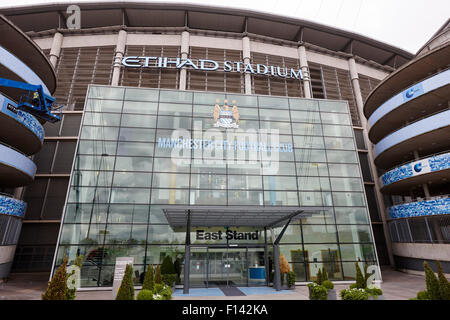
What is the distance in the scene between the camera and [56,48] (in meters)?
35.9

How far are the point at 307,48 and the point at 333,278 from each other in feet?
112

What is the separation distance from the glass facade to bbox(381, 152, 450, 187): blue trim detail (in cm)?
515

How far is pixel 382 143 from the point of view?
2895cm

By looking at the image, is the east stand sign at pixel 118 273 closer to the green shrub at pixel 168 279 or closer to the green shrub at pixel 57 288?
the green shrub at pixel 168 279

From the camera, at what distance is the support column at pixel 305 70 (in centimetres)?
3609

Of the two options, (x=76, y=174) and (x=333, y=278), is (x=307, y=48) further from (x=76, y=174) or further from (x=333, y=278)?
(x=76, y=174)

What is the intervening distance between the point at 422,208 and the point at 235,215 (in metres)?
19.2

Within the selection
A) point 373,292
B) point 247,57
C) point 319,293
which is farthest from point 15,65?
point 373,292

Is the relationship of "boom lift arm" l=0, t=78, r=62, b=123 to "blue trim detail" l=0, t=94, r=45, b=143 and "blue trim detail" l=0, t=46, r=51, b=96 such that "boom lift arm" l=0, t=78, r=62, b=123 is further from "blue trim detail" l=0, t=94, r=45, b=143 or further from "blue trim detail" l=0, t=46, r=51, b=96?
"blue trim detail" l=0, t=46, r=51, b=96

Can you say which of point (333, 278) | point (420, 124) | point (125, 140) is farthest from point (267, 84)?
point (333, 278)

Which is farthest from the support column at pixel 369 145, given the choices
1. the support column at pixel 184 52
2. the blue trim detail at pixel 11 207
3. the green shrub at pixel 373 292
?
the blue trim detail at pixel 11 207

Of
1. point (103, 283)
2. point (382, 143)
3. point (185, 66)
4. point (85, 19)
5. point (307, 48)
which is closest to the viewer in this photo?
point (103, 283)

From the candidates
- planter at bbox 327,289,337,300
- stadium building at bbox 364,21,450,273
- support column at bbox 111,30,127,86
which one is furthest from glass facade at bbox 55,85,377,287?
support column at bbox 111,30,127,86

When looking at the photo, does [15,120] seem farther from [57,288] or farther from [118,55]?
[57,288]
